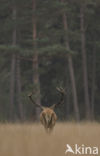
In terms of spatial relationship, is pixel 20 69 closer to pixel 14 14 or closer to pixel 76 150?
pixel 14 14

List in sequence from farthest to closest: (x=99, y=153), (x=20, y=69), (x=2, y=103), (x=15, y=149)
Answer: (x=2, y=103) → (x=20, y=69) → (x=99, y=153) → (x=15, y=149)

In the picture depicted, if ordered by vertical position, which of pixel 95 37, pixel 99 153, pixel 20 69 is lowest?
pixel 99 153

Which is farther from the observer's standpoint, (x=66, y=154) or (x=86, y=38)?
(x=86, y=38)

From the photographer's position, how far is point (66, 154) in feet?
16.5

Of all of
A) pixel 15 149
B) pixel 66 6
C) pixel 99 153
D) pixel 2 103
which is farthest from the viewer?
pixel 2 103

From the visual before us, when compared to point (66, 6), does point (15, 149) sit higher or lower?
lower

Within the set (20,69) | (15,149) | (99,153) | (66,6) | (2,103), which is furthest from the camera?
(2,103)

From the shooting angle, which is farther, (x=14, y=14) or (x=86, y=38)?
(x=86, y=38)

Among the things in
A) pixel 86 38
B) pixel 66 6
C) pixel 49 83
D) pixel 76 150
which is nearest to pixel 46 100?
pixel 49 83

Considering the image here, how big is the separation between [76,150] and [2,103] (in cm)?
4525

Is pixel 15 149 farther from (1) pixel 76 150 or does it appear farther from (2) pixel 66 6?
(2) pixel 66 6

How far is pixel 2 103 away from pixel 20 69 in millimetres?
10505

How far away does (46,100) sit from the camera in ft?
134

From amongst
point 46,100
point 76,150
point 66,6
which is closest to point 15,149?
point 76,150
